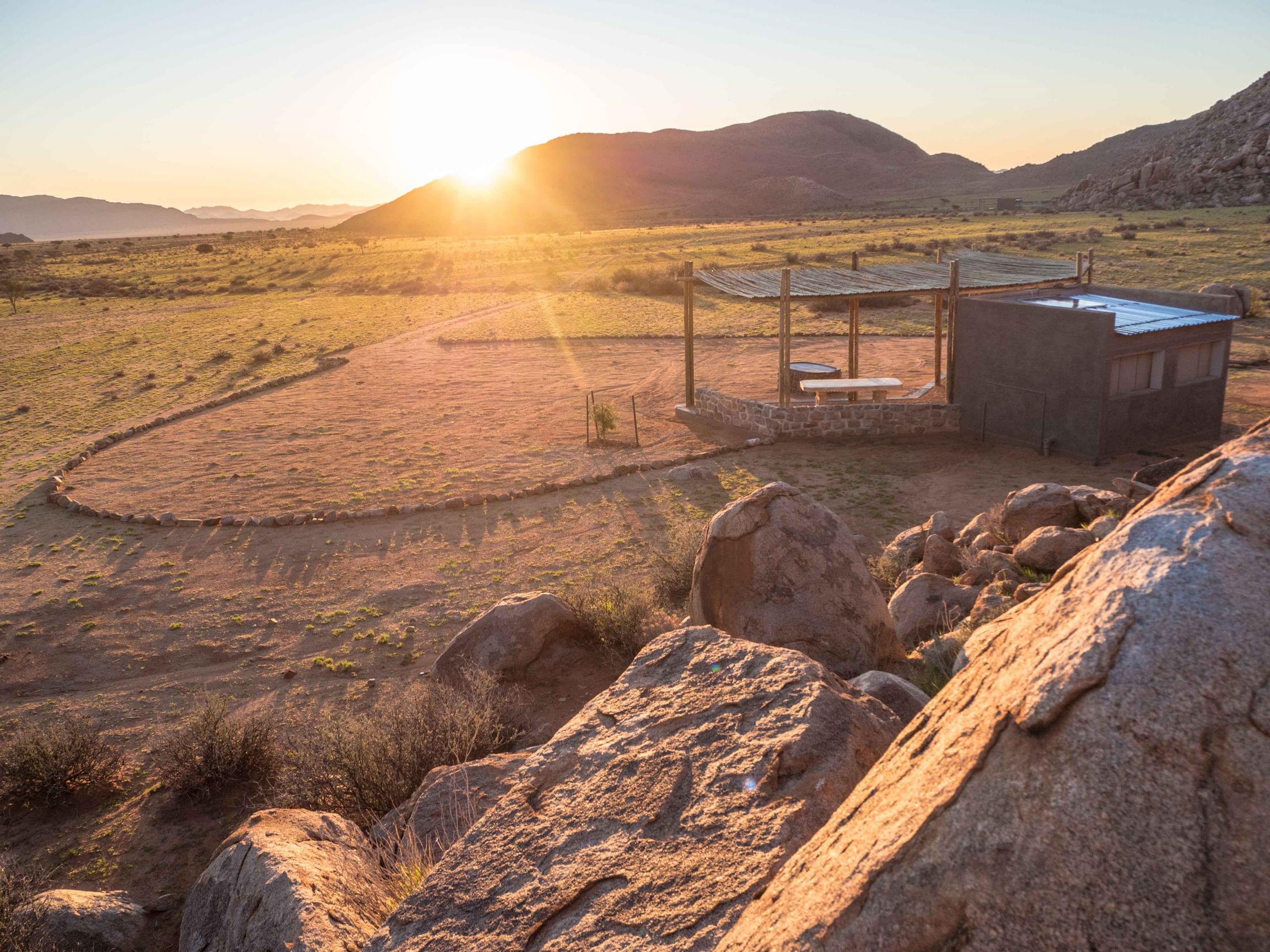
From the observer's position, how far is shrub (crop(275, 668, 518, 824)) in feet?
20.2

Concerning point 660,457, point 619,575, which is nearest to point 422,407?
point 660,457

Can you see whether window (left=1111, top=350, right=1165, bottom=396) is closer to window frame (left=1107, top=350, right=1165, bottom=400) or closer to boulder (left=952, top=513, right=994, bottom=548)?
window frame (left=1107, top=350, right=1165, bottom=400)

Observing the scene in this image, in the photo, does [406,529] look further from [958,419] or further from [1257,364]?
[1257,364]

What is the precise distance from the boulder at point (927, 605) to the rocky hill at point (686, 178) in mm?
101793

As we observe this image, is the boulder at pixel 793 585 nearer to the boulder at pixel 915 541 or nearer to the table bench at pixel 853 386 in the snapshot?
the boulder at pixel 915 541

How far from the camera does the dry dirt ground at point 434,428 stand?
14.3 metres

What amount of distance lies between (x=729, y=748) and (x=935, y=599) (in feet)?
15.9

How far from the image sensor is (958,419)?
1605 centimetres

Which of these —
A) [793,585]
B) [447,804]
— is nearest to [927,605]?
[793,585]

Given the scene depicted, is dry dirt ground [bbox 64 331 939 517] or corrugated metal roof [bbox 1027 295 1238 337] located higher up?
corrugated metal roof [bbox 1027 295 1238 337]

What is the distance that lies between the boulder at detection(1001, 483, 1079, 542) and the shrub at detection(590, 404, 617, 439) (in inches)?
334

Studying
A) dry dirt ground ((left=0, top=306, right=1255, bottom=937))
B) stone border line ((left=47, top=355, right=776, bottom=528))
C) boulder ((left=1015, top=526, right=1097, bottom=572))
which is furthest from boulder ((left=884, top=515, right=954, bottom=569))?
stone border line ((left=47, top=355, right=776, bottom=528))

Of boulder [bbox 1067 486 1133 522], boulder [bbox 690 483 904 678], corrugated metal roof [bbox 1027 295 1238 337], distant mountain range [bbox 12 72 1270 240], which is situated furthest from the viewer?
distant mountain range [bbox 12 72 1270 240]

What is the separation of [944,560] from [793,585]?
2.88 m
